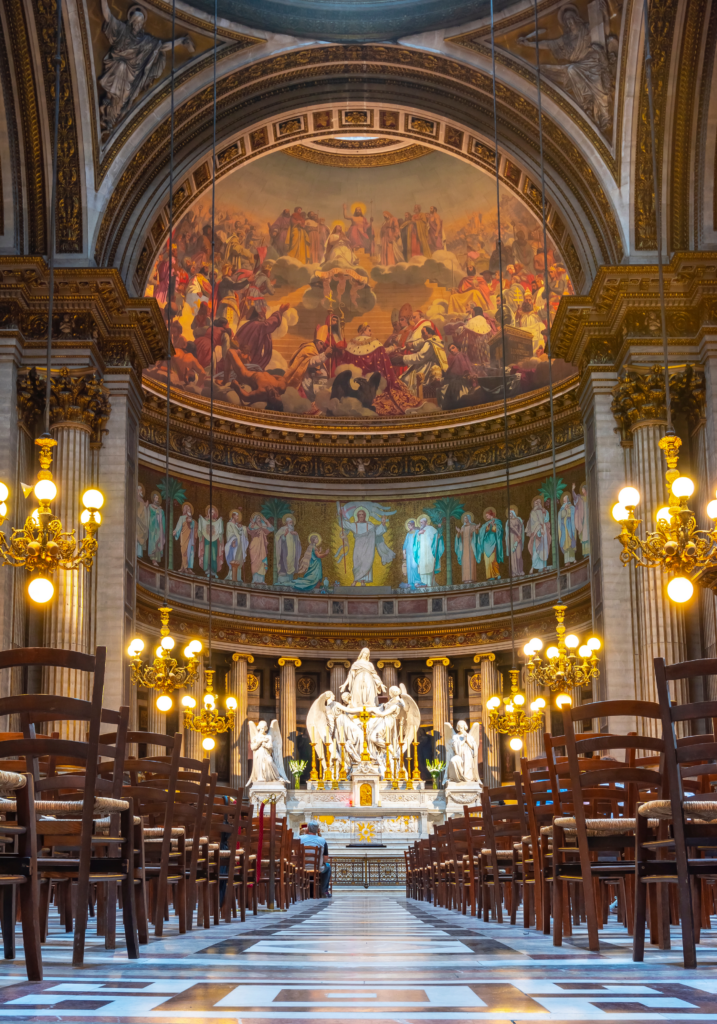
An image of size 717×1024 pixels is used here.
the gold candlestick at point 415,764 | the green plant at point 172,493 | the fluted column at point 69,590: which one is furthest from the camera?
the green plant at point 172,493

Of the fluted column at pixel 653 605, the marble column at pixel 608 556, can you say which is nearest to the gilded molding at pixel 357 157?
the marble column at pixel 608 556

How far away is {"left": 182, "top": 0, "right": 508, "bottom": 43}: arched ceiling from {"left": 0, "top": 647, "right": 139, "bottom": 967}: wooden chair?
19070 mm

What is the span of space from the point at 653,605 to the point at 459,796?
9880 millimetres

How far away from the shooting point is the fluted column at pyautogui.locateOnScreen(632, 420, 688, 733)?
60.4ft

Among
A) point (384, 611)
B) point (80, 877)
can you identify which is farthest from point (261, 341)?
point (80, 877)

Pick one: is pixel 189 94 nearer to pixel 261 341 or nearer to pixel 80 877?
pixel 261 341

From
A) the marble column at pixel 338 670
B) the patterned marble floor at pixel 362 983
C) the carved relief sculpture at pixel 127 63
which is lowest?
the patterned marble floor at pixel 362 983

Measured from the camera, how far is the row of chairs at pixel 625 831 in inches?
199

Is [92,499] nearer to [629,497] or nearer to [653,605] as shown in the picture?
[629,497]

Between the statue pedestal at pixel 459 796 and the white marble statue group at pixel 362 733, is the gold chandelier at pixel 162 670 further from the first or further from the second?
the white marble statue group at pixel 362 733

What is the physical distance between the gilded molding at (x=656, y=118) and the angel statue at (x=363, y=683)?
41.3ft

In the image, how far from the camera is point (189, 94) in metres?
22.0

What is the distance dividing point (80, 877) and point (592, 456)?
55.1 feet

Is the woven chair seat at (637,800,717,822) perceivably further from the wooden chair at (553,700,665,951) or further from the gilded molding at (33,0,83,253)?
the gilded molding at (33,0,83,253)
